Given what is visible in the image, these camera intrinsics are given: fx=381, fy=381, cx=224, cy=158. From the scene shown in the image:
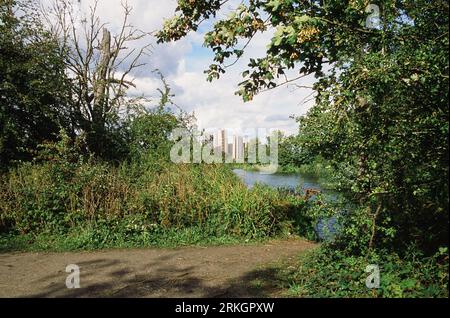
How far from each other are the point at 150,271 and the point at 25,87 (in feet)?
25.2

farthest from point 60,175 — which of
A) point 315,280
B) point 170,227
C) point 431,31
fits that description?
point 431,31

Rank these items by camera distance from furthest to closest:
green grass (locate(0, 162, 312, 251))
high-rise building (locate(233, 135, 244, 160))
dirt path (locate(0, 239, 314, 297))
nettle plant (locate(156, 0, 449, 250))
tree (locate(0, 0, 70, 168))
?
high-rise building (locate(233, 135, 244, 160)) < tree (locate(0, 0, 70, 168)) < green grass (locate(0, 162, 312, 251)) < dirt path (locate(0, 239, 314, 297)) < nettle plant (locate(156, 0, 449, 250))

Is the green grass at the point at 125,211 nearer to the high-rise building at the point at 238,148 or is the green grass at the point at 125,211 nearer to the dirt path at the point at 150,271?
the dirt path at the point at 150,271

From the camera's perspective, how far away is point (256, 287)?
18.9 feet

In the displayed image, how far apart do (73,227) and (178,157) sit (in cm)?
502

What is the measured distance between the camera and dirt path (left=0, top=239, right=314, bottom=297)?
5.63m

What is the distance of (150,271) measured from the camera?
6.61 meters

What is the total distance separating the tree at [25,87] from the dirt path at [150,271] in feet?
14.4

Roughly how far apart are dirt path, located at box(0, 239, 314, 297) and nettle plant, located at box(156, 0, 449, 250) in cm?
217

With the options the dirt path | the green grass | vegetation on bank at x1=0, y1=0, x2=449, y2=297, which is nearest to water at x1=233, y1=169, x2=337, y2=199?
vegetation on bank at x1=0, y1=0, x2=449, y2=297

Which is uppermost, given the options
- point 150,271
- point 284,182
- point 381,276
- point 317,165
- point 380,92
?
point 380,92

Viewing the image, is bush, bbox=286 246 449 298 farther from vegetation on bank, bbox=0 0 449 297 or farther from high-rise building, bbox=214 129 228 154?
high-rise building, bbox=214 129 228 154

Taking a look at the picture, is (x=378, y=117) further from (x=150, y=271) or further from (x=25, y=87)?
(x=25, y=87)

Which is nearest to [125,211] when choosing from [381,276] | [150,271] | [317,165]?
[150,271]
